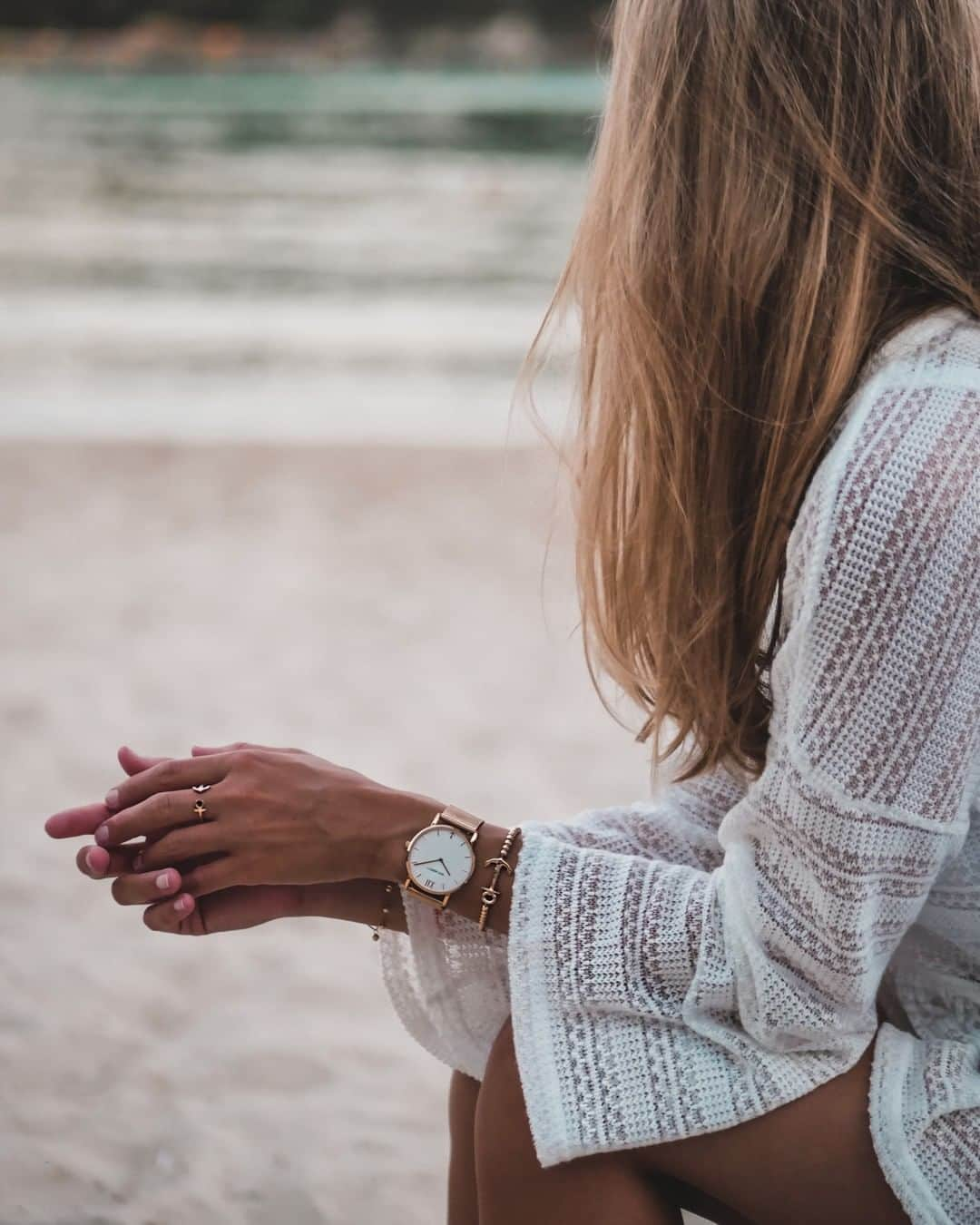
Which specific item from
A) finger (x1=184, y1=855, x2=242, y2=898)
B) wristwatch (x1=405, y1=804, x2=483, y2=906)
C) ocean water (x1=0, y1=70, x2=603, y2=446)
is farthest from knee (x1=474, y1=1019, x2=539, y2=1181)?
ocean water (x1=0, y1=70, x2=603, y2=446)

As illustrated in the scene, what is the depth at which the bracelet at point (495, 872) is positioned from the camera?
3.95ft

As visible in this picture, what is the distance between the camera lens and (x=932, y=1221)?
103 centimetres

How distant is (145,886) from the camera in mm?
1329

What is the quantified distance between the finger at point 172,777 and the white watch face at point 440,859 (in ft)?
0.65

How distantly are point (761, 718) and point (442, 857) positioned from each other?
0.98 feet

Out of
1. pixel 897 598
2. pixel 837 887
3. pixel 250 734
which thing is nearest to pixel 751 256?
pixel 897 598

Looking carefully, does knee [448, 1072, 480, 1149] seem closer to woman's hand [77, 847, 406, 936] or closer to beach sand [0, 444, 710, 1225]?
woman's hand [77, 847, 406, 936]

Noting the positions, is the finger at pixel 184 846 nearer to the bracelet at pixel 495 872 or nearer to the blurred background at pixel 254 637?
the bracelet at pixel 495 872

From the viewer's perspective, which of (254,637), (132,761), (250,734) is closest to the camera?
(132,761)

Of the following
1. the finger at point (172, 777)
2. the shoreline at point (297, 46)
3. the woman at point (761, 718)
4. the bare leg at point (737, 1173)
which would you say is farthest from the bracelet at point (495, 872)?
the shoreline at point (297, 46)

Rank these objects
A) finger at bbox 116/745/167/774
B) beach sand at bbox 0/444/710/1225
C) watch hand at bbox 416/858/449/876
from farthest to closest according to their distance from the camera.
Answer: beach sand at bbox 0/444/710/1225
finger at bbox 116/745/167/774
watch hand at bbox 416/858/449/876

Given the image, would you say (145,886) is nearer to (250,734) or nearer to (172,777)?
(172,777)

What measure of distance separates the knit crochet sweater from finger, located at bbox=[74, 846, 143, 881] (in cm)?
41

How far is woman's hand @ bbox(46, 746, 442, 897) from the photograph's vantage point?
49.4 inches
